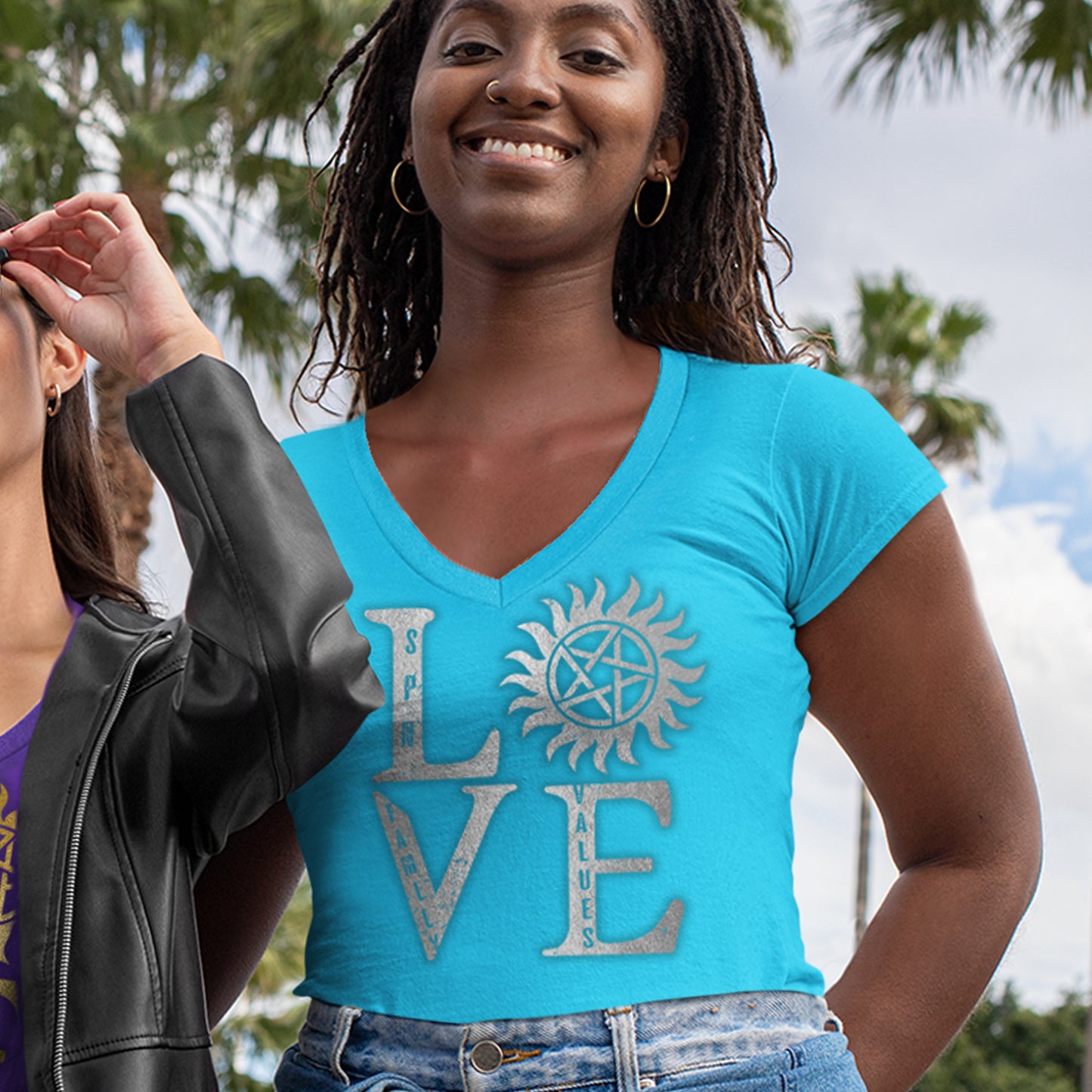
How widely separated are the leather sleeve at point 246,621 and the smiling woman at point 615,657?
0.08m

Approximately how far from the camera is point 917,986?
200 centimetres

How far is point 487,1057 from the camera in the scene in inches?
68.5

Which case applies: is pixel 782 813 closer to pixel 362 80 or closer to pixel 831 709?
pixel 831 709

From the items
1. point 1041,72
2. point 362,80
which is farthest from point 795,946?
point 1041,72

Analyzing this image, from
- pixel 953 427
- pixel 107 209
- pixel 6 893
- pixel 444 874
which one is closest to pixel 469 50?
pixel 107 209

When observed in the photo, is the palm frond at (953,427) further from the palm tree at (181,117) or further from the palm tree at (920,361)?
the palm tree at (181,117)

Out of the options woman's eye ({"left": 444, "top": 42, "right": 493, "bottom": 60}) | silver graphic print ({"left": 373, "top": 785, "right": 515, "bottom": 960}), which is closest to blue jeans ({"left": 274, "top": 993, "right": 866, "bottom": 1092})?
silver graphic print ({"left": 373, "top": 785, "right": 515, "bottom": 960})

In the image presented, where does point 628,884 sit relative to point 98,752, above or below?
below

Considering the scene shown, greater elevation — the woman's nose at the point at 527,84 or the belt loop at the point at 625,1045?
the woman's nose at the point at 527,84

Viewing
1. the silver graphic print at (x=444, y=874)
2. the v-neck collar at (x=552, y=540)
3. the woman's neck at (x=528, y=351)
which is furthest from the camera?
the woman's neck at (x=528, y=351)

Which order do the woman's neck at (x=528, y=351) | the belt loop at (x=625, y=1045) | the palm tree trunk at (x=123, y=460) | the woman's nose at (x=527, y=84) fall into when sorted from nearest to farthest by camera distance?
the belt loop at (x=625, y=1045) → the woman's nose at (x=527, y=84) → the woman's neck at (x=528, y=351) → the palm tree trunk at (x=123, y=460)

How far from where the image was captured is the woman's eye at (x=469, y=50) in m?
2.21

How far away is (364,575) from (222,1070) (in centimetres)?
1106

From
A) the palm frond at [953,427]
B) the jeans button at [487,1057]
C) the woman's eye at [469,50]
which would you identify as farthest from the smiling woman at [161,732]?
the palm frond at [953,427]
